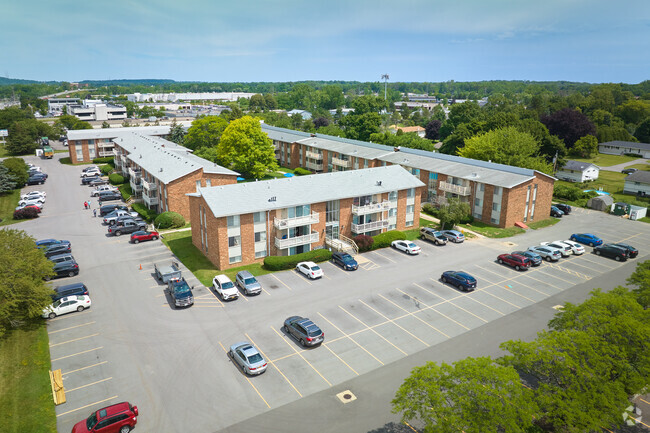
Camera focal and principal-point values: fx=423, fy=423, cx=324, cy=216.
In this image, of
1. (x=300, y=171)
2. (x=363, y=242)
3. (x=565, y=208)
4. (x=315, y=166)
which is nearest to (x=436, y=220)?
(x=363, y=242)

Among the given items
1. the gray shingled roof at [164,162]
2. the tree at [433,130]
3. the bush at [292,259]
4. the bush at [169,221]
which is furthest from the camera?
the tree at [433,130]

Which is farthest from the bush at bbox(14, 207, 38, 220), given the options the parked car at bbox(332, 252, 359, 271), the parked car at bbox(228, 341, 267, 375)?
the parked car at bbox(228, 341, 267, 375)

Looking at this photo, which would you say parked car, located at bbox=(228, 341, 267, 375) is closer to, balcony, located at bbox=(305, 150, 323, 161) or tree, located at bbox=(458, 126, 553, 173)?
tree, located at bbox=(458, 126, 553, 173)

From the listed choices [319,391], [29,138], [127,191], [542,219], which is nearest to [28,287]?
[319,391]

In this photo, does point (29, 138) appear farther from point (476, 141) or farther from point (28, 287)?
point (476, 141)

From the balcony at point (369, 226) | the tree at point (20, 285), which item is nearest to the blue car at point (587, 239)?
the balcony at point (369, 226)

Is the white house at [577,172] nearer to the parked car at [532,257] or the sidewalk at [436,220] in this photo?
the sidewalk at [436,220]
